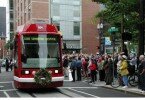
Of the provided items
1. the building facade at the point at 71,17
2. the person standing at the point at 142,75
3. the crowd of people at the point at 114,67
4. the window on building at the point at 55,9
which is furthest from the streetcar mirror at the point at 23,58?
the window on building at the point at 55,9

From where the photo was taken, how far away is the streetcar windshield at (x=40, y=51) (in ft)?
67.1

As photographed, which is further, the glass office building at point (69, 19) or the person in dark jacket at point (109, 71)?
the glass office building at point (69, 19)

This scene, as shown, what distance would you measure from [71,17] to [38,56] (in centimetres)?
5475

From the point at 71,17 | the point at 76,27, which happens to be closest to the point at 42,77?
the point at 71,17

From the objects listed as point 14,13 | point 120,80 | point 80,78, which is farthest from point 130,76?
point 14,13

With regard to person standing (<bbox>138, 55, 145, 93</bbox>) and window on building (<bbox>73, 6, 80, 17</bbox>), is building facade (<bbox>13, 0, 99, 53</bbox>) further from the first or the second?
person standing (<bbox>138, 55, 145, 93</bbox>)

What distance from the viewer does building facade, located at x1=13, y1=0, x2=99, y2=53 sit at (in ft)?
242

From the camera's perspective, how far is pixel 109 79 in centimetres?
2444

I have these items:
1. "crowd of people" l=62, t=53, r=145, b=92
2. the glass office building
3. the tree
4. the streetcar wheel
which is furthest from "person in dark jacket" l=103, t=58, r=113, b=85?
the glass office building

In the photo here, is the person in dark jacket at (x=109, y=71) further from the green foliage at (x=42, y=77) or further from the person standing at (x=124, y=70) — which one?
the green foliage at (x=42, y=77)

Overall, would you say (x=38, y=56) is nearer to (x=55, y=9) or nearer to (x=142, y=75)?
(x=142, y=75)

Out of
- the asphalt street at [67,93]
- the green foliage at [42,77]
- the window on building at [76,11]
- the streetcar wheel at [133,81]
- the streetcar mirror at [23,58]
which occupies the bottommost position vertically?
the asphalt street at [67,93]

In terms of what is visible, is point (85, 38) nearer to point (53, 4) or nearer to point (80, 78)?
point (53, 4)

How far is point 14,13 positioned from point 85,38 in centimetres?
3226
